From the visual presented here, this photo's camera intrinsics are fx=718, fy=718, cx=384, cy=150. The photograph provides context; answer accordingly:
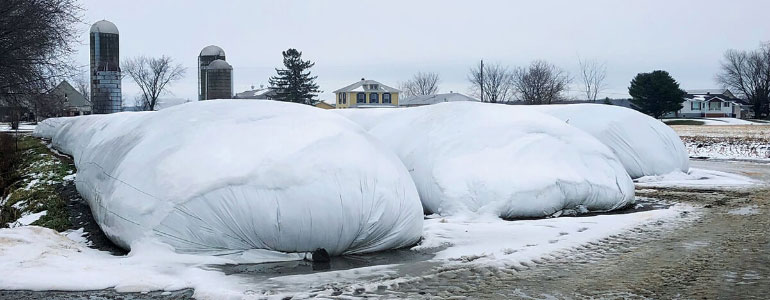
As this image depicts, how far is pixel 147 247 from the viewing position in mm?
6734

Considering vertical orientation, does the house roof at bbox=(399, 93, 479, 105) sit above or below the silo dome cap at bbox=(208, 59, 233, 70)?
above

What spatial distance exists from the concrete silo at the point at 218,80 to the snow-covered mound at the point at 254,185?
2765 cm

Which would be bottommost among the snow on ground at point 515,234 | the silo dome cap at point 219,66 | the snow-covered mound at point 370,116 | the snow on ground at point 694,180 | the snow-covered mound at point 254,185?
the snow on ground at point 515,234

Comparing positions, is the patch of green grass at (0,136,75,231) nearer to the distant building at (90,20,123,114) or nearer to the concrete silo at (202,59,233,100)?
the concrete silo at (202,59,233,100)

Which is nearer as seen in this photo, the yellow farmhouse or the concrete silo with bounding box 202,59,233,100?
the concrete silo with bounding box 202,59,233,100

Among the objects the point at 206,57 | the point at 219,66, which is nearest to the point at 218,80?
the point at 219,66

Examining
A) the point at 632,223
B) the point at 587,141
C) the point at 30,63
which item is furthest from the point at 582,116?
the point at 30,63

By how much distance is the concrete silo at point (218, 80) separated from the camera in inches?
1396

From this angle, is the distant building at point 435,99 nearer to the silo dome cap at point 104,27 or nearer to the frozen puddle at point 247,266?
the silo dome cap at point 104,27

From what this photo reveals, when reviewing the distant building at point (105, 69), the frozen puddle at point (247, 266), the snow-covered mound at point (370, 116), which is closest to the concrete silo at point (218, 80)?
the distant building at point (105, 69)

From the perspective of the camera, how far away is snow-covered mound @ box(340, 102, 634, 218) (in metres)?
10.1

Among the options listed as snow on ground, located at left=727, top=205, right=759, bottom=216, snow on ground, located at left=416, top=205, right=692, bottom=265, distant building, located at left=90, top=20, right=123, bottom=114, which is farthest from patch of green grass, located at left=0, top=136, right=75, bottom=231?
distant building, located at left=90, top=20, right=123, bottom=114

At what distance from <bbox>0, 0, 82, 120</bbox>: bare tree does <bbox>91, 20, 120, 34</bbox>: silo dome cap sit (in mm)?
15270

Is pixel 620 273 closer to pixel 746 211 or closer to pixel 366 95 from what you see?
pixel 746 211
